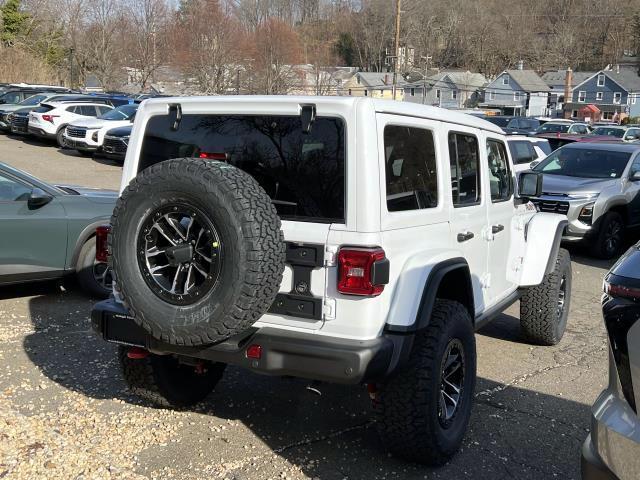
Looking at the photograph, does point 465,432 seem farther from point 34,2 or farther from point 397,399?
point 34,2

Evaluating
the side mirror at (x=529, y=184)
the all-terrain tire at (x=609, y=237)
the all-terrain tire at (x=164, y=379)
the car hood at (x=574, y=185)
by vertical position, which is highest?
the side mirror at (x=529, y=184)

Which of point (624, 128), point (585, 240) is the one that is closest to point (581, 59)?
point (624, 128)

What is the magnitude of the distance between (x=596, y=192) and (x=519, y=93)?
88.4 metres

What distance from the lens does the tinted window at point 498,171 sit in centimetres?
479

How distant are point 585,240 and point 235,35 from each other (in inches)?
1299

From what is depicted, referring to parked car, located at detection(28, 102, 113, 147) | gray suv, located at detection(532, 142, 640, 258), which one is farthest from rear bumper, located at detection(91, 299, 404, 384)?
parked car, located at detection(28, 102, 113, 147)

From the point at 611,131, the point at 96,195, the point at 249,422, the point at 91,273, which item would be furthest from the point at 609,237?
the point at 611,131

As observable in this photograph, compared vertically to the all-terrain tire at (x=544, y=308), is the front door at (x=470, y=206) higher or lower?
higher

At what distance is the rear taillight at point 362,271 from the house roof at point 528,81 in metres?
95.3

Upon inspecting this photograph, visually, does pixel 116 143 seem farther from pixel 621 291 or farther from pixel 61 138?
pixel 621 291

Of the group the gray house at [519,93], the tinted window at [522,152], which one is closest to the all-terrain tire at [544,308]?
the tinted window at [522,152]

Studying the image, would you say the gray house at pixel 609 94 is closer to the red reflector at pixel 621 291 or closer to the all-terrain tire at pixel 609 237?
the all-terrain tire at pixel 609 237

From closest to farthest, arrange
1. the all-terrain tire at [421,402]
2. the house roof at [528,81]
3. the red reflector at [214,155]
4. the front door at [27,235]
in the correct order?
the all-terrain tire at [421,402]
the red reflector at [214,155]
the front door at [27,235]
the house roof at [528,81]

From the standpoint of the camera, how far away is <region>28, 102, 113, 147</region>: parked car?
67.8ft
